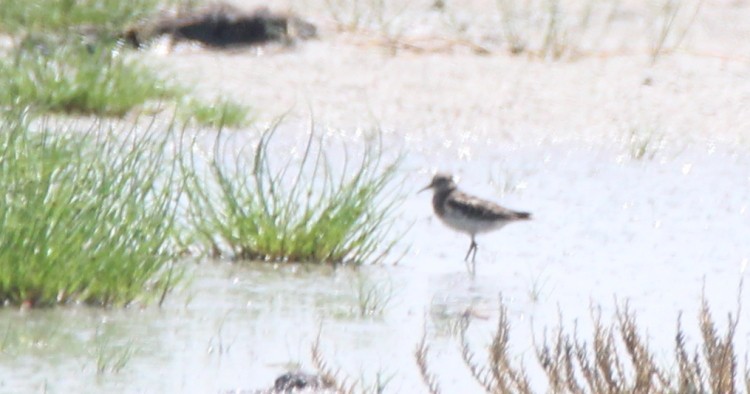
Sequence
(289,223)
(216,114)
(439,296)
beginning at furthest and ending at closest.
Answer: (216,114) → (289,223) → (439,296)

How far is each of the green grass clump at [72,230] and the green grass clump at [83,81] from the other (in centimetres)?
309

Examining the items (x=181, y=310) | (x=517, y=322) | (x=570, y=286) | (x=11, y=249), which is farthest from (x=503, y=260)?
(x=11, y=249)

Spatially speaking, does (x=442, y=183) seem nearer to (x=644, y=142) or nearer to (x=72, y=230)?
(x=644, y=142)

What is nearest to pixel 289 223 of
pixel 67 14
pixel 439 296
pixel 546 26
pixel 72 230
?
pixel 439 296

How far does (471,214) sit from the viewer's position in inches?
303

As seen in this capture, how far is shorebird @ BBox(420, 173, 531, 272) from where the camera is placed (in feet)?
25.1

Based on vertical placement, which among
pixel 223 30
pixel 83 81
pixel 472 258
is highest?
pixel 472 258

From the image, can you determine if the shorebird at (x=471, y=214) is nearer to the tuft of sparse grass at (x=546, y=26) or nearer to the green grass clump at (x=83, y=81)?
the green grass clump at (x=83, y=81)

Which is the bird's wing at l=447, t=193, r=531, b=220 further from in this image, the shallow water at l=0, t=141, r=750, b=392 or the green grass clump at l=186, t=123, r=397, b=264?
the green grass clump at l=186, t=123, r=397, b=264

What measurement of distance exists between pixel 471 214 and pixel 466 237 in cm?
46

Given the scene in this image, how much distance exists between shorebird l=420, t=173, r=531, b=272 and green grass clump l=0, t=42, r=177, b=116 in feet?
7.52

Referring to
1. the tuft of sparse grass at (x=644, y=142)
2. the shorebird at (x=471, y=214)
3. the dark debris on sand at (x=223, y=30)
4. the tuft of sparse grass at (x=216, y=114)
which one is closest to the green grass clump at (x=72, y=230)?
the shorebird at (x=471, y=214)

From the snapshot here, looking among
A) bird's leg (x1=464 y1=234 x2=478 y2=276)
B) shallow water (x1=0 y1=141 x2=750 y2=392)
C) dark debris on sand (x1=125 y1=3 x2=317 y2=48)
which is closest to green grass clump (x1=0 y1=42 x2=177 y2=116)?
shallow water (x1=0 y1=141 x2=750 y2=392)

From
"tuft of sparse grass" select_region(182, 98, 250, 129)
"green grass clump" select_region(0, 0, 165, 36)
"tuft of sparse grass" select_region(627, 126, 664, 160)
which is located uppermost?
"tuft of sparse grass" select_region(627, 126, 664, 160)
